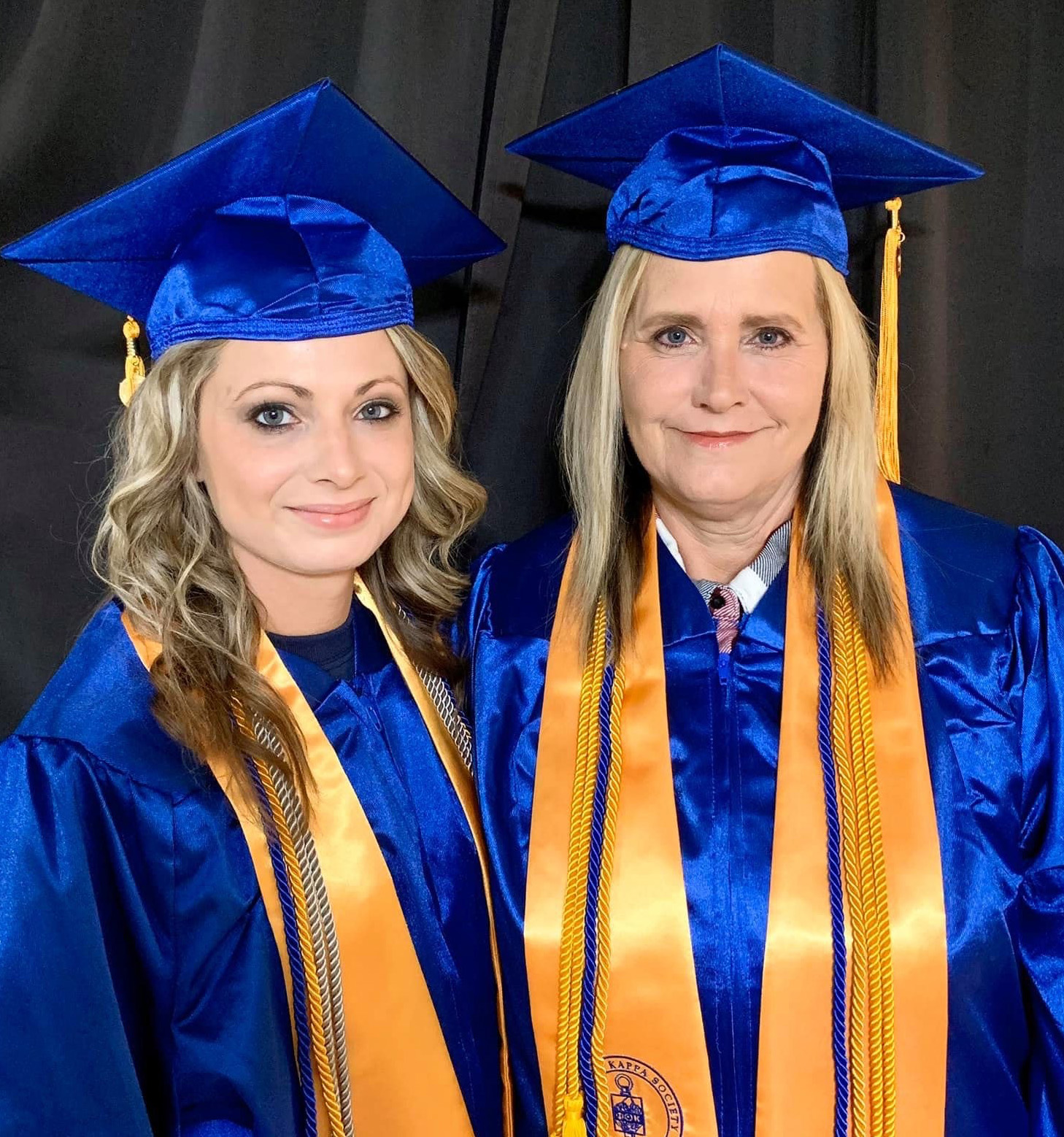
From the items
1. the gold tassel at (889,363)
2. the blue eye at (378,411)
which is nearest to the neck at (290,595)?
the blue eye at (378,411)

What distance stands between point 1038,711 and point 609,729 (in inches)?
21.7

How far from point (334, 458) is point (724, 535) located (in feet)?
1.87

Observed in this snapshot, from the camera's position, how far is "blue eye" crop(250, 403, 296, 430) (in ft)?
5.19

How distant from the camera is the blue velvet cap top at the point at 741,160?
1.61 metres

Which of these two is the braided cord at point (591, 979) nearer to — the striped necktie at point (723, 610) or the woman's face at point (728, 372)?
the striped necktie at point (723, 610)

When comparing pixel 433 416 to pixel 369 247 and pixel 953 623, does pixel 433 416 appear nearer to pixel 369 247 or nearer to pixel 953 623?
pixel 369 247

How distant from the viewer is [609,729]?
168 centimetres

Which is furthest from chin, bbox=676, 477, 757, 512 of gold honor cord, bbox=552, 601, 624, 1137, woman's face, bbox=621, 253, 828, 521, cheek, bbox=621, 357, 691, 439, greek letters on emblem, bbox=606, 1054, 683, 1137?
greek letters on emblem, bbox=606, 1054, 683, 1137

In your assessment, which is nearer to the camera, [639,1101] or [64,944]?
[64,944]

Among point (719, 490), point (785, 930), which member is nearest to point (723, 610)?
point (719, 490)

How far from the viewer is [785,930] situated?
1558 millimetres

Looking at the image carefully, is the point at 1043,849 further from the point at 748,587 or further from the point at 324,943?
the point at 324,943

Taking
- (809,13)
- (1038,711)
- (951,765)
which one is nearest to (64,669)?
(951,765)

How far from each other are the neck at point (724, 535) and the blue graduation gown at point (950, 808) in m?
0.09
